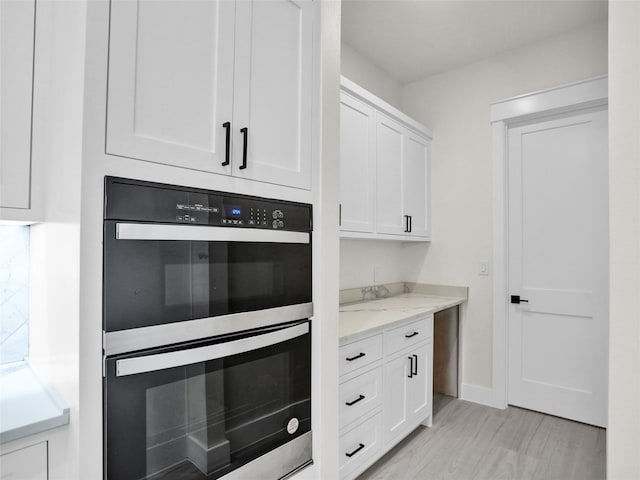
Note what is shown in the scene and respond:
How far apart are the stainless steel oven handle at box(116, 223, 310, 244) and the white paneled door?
7.72ft

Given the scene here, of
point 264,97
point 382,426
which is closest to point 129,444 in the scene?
point 264,97

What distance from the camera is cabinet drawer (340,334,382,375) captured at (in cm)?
182

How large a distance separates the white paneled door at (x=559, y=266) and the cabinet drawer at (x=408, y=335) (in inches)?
35.6

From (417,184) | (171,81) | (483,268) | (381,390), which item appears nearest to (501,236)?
(483,268)

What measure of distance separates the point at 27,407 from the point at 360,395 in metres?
1.41

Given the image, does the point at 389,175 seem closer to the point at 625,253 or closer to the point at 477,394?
the point at 625,253

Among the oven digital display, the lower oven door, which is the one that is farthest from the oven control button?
the oven digital display

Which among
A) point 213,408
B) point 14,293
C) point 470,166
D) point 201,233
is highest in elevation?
point 470,166

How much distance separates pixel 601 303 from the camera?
2643 mm

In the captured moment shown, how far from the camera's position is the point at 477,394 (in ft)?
10.1

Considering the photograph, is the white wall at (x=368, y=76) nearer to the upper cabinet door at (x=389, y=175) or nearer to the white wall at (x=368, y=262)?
the upper cabinet door at (x=389, y=175)

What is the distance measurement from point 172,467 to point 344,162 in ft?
5.90

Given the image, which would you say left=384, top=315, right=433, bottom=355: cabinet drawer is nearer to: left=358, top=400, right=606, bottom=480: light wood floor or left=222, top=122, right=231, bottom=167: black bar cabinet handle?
left=358, top=400, right=606, bottom=480: light wood floor

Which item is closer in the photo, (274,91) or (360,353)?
(274,91)
